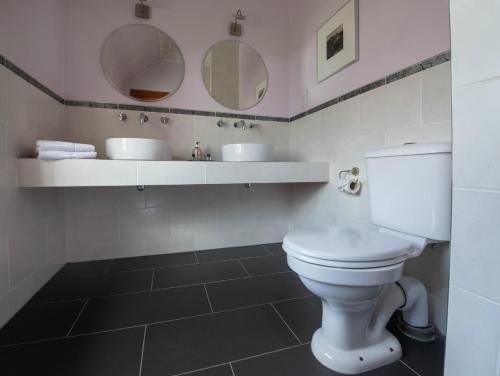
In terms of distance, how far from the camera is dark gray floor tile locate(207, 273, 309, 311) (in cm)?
131

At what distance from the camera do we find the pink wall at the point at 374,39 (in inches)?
43.0

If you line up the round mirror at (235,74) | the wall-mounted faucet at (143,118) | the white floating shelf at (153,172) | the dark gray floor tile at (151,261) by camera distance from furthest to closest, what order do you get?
the round mirror at (235,74) < the wall-mounted faucet at (143,118) < the dark gray floor tile at (151,261) < the white floating shelf at (153,172)

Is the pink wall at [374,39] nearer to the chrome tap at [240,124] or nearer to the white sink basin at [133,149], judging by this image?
the chrome tap at [240,124]

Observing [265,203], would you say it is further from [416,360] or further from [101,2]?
[101,2]

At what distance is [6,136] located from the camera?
113cm

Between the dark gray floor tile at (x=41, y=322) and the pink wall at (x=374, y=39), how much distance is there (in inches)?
75.4

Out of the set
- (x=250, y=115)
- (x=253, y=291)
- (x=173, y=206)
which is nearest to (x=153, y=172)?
(x=173, y=206)

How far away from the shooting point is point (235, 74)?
6.97 ft

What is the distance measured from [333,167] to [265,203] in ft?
2.42

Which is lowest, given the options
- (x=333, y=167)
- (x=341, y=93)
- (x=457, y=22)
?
(x=333, y=167)

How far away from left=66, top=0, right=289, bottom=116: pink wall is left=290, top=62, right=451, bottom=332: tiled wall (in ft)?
1.90

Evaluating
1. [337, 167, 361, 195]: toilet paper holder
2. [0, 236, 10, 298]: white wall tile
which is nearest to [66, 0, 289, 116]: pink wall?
[337, 167, 361, 195]: toilet paper holder

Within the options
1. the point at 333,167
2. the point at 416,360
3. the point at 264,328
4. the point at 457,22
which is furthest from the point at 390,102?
the point at 264,328

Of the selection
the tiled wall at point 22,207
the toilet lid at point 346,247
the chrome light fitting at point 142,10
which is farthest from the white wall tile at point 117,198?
the toilet lid at point 346,247
